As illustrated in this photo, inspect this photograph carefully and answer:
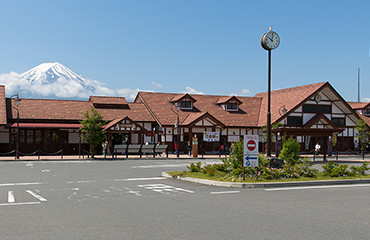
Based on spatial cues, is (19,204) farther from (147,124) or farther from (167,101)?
(167,101)

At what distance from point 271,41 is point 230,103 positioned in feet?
98.3

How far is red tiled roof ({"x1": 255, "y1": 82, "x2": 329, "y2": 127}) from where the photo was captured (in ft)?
154

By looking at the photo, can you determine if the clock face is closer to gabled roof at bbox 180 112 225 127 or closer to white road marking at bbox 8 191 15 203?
white road marking at bbox 8 191 15 203

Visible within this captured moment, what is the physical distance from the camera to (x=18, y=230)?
8.09 meters

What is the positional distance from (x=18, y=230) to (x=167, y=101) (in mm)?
41435

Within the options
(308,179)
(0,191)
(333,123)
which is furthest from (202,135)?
(0,191)

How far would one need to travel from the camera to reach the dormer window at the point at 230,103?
50125mm

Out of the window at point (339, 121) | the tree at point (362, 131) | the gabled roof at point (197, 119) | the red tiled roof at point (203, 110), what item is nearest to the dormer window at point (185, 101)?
the red tiled roof at point (203, 110)

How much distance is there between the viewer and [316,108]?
4894 centimetres

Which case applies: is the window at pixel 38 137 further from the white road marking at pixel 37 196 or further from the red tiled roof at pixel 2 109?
the white road marking at pixel 37 196

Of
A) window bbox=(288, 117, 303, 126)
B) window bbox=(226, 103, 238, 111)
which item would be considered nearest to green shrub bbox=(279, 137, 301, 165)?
window bbox=(288, 117, 303, 126)

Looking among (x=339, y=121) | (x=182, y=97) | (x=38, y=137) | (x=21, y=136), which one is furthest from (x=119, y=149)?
(x=339, y=121)

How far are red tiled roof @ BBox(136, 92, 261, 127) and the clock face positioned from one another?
24137 millimetres

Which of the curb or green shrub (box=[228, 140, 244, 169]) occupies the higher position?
green shrub (box=[228, 140, 244, 169])
